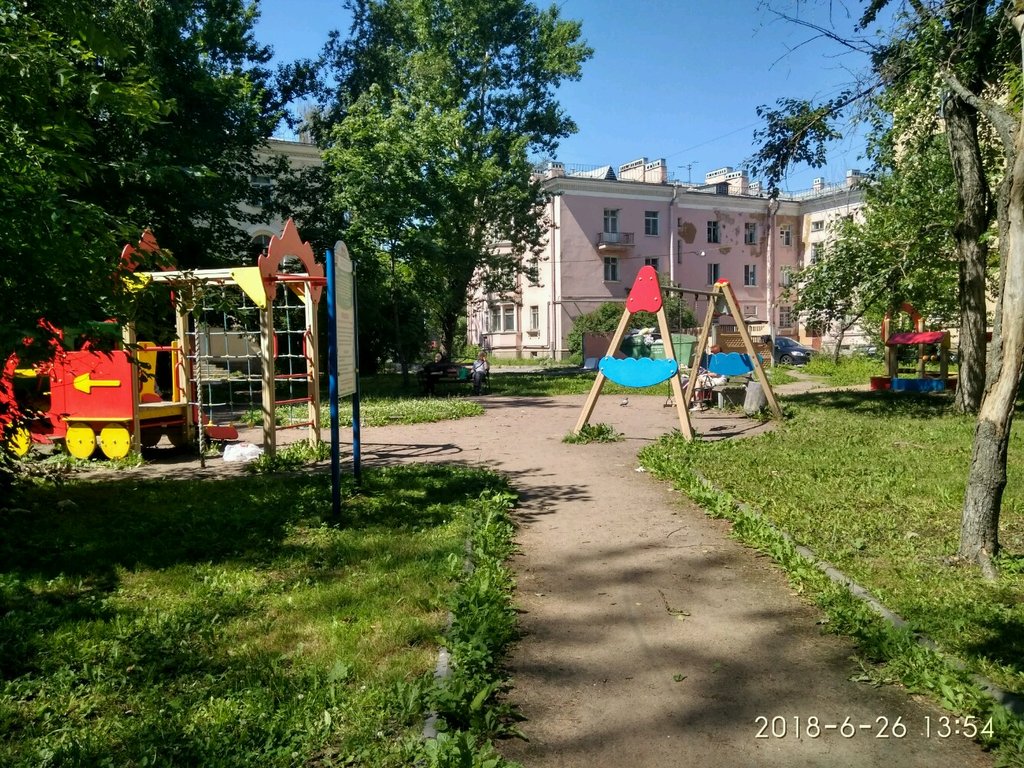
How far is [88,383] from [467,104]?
23850 millimetres

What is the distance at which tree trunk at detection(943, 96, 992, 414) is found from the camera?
1311 centimetres

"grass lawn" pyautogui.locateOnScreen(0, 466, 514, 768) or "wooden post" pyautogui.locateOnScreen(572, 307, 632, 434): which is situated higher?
"wooden post" pyautogui.locateOnScreen(572, 307, 632, 434)

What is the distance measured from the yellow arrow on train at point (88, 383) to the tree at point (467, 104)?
43.8ft

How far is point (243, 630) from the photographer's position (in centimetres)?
420

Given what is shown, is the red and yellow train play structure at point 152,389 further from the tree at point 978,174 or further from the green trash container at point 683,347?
the green trash container at point 683,347

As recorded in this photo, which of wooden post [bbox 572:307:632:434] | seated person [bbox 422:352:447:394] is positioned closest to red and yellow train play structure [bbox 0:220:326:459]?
wooden post [bbox 572:307:632:434]

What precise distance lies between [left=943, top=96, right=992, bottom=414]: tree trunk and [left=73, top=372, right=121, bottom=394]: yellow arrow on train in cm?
1357

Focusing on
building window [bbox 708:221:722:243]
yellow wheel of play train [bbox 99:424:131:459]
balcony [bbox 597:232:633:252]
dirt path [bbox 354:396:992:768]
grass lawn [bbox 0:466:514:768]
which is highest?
building window [bbox 708:221:722:243]

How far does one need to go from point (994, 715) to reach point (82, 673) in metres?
4.02

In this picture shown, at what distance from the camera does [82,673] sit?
3617 millimetres

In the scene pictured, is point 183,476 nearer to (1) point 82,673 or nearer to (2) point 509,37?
(1) point 82,673

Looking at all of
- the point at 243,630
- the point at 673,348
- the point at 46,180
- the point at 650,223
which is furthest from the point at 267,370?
the point at 650,223

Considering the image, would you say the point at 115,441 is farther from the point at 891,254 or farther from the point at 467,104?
the point at 467,104

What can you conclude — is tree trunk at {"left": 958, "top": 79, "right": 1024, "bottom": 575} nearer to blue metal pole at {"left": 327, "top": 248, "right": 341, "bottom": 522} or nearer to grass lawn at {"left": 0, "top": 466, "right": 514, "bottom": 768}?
grass lawn at {"left": 0, "top": 466, "right": 514, "bottom": 768}
